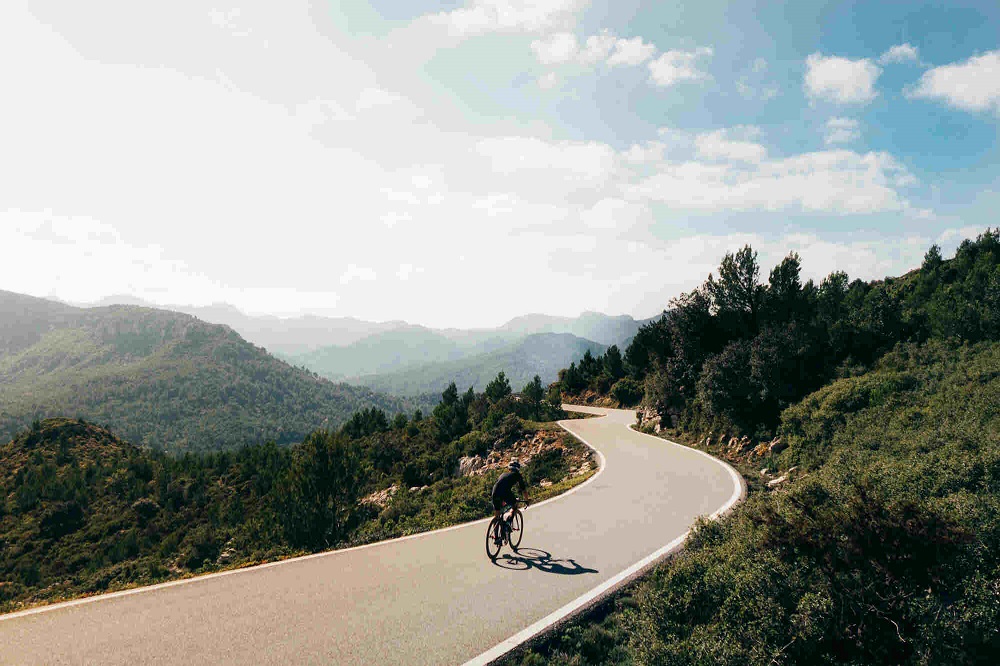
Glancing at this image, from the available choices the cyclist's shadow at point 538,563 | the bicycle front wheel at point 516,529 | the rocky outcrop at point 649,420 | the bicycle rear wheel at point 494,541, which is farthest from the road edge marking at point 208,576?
the rocky outcrop at point 649,420

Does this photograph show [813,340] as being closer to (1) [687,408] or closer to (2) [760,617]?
(1) [687,408]

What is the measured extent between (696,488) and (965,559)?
9374 mm

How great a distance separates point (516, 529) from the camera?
9680 millimetres

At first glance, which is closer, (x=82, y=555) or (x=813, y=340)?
(x=813, y=340)

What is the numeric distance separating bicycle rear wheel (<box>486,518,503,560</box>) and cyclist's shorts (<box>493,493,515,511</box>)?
31cm

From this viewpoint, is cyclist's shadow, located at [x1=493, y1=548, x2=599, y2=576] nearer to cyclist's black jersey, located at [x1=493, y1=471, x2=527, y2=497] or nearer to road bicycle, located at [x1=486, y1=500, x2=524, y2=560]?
road bicycle, located at [x1=486, y1=500, x2=524, y2=560]

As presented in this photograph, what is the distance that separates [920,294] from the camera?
1147 inches

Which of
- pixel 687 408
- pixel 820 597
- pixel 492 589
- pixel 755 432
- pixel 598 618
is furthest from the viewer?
pixel 687 408

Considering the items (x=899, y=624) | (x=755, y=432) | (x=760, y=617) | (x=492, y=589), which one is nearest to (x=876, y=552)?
(x=899, y=624)

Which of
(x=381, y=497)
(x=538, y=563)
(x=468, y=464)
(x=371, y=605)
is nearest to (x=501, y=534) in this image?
(x=538, y=563)

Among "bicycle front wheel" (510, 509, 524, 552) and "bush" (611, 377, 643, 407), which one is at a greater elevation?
"bicycle front wheel" (510, 509, 524, 552)

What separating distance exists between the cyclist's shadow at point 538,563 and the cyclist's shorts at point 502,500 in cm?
90

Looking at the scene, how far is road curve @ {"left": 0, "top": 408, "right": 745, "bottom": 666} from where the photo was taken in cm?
575

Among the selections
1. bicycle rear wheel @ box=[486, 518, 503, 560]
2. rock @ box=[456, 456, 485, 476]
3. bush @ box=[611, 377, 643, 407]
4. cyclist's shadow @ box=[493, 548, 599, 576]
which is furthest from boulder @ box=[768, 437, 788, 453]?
bush @ box=[611, 377, 643, 407]
